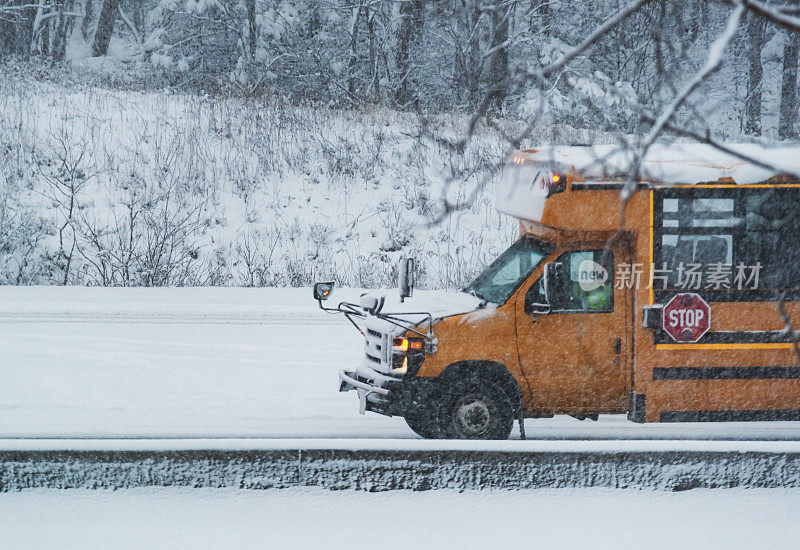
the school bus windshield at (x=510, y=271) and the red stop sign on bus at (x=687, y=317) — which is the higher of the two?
the school bus windshield at (x=510, y=271)

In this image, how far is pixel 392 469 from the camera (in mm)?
5906

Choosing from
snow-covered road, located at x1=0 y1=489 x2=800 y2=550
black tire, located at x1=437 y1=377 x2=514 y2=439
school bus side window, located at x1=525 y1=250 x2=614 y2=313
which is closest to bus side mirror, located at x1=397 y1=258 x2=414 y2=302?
black tire, located at x1=437 y1=377 x2=514 y2=439

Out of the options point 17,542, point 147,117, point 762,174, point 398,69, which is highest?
point 398,69

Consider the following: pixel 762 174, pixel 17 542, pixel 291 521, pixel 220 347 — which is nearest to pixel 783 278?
pixel 762 174

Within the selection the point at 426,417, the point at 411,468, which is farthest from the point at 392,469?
the point at 426,417

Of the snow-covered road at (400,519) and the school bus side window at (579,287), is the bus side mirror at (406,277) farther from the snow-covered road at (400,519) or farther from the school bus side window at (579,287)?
the snow-covered road at (400,519)

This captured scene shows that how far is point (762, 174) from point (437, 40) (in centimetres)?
3152

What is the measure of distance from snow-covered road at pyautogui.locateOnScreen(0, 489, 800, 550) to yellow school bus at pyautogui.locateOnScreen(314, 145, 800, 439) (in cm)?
171

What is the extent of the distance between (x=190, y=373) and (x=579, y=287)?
16.2ft

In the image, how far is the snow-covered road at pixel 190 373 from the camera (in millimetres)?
8438

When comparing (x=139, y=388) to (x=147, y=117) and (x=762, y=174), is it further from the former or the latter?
(x=147, y=117)

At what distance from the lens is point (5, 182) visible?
2084 cm

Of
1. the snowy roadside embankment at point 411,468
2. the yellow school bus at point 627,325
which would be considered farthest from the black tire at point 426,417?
the snowy roadside embankment at point 411,468

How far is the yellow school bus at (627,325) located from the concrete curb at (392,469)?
1.62 metres
